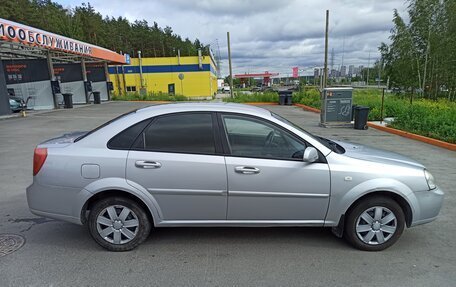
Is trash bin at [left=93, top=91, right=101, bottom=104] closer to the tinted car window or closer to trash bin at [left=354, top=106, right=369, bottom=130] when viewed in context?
trash bin at [left=354, top=106, right=369, bottom=130]

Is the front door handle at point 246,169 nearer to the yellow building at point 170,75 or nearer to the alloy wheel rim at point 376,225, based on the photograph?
the alloy wheel rim at point 376,225

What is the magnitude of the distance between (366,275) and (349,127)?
10471 millimetres

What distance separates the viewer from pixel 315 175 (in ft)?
10.0

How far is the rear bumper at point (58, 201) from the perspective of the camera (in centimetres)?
311

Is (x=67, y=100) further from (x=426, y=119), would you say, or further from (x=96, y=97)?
(x=426, y=119)

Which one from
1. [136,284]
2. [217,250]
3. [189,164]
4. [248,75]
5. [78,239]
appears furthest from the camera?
[248,75]

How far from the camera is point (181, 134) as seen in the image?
320cm

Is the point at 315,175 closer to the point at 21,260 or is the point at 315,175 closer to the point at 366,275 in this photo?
the point at 366,275

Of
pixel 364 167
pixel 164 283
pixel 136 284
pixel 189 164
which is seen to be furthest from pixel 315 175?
pixel 136 284

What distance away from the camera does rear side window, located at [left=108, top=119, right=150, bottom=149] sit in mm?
3141

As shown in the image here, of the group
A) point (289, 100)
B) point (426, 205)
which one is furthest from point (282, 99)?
point (426, 205)

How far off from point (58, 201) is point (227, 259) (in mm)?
1913

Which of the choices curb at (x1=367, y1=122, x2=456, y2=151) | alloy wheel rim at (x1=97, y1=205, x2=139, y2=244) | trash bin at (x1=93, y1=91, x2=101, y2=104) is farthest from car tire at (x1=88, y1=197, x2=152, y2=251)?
trash bin at (x1=93, y1=91, x2=101, y2=104)

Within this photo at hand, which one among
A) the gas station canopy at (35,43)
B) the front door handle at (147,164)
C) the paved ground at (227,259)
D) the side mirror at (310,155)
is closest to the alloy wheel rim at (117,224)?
the paved ground at (227,259)
